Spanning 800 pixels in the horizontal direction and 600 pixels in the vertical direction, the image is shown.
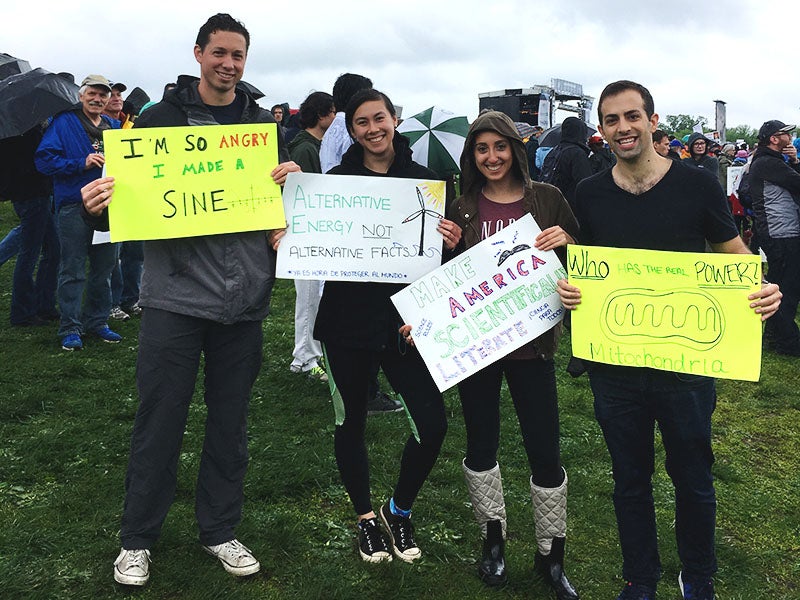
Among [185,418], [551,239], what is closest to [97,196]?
[185,418]

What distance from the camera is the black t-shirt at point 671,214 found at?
2.70 metres

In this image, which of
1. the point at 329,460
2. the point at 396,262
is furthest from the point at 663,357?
the point at 329,460

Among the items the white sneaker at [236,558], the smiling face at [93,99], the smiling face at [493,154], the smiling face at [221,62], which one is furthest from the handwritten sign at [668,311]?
the smiling face at [93,99]

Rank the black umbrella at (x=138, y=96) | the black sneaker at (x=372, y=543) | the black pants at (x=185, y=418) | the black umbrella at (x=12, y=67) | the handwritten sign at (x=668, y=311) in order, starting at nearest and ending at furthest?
1. the handwritten sign at (x=668, y=311)
2. the black pants at (x=185, y=418)
3. the black sneaker at (x=372, y=543)
4. the black umbrella at (x=12, y=67)
5. the black umbrella at (x=138, y=96)

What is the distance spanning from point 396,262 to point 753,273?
4.86 ft

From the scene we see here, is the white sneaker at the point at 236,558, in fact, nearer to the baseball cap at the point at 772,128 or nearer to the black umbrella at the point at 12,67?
the baseball cap at the point at 772,128

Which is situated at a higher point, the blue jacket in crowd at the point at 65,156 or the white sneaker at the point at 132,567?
the blue jacket in crowd at the point at 65,156

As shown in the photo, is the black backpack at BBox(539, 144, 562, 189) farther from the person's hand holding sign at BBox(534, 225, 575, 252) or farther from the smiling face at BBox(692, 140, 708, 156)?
the person's hand holding sign at BBox(534, 225, 575, 252)

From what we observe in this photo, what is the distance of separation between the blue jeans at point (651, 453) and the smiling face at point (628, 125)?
0.87 meters

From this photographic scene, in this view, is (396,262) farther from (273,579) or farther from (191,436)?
(191,436)

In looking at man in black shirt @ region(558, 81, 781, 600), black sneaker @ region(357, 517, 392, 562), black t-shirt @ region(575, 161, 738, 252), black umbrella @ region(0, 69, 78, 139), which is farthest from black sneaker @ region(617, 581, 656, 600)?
black umbrella @ region(0, 69, 78, 139)

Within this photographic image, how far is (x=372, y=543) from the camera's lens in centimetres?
337

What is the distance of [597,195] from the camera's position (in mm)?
2875

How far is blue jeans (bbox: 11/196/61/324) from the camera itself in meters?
6.98
